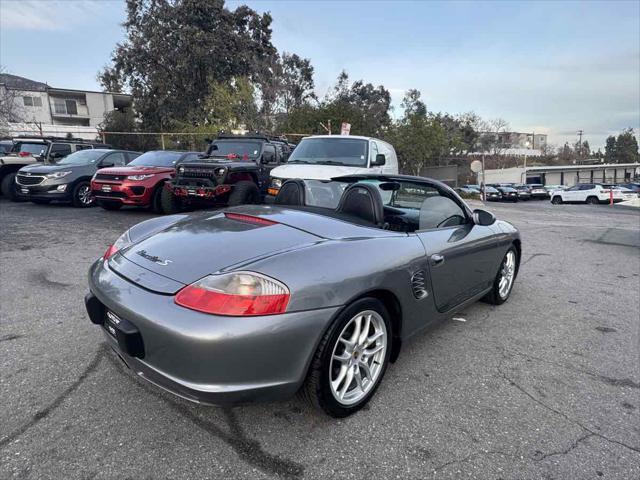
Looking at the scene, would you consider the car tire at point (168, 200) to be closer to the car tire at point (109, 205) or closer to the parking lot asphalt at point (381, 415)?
the car tire at point (109, 205)

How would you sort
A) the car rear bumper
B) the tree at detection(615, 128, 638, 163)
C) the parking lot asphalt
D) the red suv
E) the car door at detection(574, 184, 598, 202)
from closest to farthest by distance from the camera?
the car rear bumper < the parking lot asphalt < the red suv < the car door at detection(574, 184, 598, 202) < the tree at detection(615, 128, 638, 163)

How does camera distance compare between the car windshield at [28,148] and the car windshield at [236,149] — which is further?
the car windshield at [28,148]

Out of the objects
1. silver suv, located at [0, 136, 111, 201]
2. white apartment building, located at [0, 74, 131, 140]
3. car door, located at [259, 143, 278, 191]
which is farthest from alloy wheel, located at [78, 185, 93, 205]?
white apartment building, located at [0, 74, 131, 140]

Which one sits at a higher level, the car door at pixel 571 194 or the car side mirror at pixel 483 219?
the car side mirror at pixel 483 219

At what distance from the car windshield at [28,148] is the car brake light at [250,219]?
12126mm

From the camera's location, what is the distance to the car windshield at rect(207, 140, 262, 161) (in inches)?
366

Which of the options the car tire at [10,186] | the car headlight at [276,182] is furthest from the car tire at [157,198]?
the car tire at [10,186]

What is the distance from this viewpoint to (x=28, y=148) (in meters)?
12.0

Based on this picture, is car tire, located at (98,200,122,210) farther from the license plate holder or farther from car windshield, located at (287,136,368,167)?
the license plate holder

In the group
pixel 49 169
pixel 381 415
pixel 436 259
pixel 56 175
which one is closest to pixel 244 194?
pixel 56 175

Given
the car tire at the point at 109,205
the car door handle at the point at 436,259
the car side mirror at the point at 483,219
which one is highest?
the car tire at the point at 109,205

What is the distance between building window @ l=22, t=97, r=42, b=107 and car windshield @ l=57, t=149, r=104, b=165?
42.2 metres

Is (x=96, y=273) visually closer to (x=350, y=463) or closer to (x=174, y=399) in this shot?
(x=174, y=399)

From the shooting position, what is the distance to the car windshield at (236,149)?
929cm
